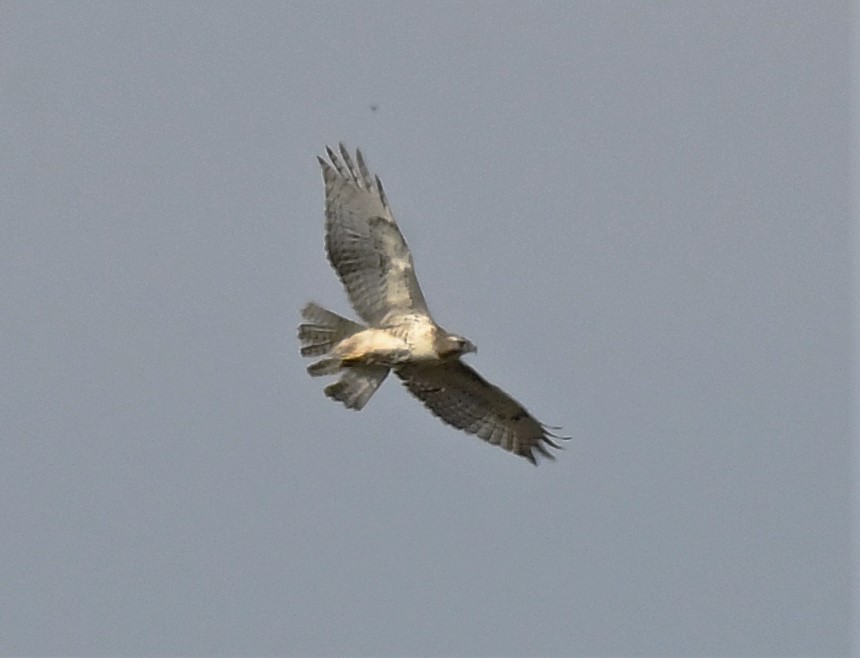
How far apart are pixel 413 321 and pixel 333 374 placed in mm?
735

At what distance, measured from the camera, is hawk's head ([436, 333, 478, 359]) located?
16469 mm

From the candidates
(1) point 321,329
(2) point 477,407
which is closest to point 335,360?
(1) point 321,329

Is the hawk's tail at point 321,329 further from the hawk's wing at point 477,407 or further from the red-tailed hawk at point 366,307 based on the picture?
the hawk's wing at point 477,407

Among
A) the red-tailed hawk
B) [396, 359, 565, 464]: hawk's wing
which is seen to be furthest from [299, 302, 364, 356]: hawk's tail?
[396, 359, 565, 464]: hawk's wing

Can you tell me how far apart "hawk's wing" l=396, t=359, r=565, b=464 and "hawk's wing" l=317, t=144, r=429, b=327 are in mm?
714

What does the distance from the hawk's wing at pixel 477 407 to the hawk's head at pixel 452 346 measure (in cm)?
69

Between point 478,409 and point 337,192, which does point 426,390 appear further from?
point 337,192

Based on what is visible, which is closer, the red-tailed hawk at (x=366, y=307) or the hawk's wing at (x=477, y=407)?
the red-tailed hawk at (x=366, y=307)

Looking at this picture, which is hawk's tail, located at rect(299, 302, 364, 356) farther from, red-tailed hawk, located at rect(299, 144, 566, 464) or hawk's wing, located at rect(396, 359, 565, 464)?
hawk's wing, located at rect(396, 359, 565, 464)

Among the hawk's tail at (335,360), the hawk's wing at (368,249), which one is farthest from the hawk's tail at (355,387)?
the hawk's wing at (368,249)

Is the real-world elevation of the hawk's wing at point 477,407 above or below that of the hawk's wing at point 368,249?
below

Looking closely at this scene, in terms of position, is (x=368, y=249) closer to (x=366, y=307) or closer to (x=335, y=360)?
(x=366, y=307)

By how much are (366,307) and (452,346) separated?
78 centimetres

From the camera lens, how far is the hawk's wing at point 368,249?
16.7 metres
